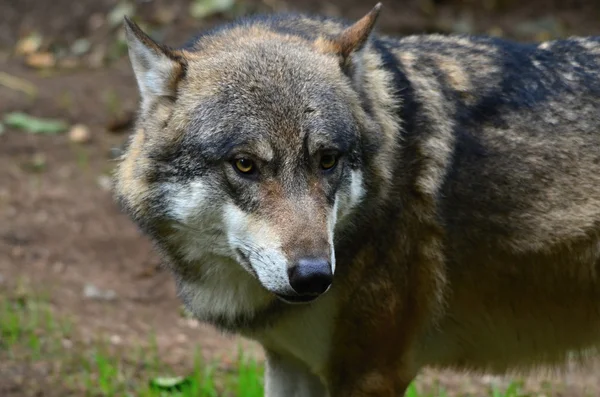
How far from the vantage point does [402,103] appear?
435cm

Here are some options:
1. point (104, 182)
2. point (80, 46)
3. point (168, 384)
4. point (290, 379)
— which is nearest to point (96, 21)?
point (80, 46)

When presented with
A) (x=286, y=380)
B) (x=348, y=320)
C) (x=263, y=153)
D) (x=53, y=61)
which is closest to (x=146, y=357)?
(x=286, y=380)

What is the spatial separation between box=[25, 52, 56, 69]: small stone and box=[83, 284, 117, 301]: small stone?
4355mm

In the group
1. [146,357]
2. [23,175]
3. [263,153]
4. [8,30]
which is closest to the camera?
[263,153]

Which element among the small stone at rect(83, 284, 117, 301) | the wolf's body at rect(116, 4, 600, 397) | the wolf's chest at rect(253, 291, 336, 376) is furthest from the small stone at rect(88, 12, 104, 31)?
the wolf's chest at rect(253, 291, 336, 376)

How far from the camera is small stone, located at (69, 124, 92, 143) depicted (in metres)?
9.59

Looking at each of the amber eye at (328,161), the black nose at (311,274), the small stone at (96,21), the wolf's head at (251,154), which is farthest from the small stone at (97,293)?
the small stone at (96,21)

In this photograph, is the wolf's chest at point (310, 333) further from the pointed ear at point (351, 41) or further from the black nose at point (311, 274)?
the pointed ear at point (351, 41)

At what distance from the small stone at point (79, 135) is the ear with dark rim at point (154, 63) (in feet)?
18.2

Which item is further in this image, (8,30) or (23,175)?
(8,30)

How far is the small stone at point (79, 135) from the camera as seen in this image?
959 centimetres

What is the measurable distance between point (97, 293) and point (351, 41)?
A: 3707 mm

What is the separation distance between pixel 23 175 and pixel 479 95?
5596mm

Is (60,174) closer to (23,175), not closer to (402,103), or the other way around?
(23,175)
